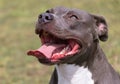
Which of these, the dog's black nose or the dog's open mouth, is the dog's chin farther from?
the dog's black nose

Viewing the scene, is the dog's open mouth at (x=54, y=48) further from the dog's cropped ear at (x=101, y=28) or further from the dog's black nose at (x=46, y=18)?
the dog's cropped ear at (x=101, y=28)

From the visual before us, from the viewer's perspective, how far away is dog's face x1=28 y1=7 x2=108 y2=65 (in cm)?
668

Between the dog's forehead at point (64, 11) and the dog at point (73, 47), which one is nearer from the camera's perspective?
the dog at point (73, 47)

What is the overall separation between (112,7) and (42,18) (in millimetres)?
10607

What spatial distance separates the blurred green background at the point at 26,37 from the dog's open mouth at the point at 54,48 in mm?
3798

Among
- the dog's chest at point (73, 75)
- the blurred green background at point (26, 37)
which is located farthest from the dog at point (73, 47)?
the blurred green background at point (26, 37)

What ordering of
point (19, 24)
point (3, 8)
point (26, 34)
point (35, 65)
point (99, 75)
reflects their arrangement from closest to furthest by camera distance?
point (99, 75), point (35, 65), point (26, 34), point (19, 24), point (3, 8)

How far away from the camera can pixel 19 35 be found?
16500 millimetres

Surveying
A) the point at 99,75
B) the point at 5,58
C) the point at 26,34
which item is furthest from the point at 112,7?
the point at 99,75

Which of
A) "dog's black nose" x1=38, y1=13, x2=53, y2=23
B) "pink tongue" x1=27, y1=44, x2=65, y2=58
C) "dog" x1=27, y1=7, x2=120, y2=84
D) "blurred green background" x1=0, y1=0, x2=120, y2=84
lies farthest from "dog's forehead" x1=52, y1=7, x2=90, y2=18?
"blurred green background" x1=0, y1=0, x2=120, y2=84

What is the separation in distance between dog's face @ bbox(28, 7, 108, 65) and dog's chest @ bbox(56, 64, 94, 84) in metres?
0.16

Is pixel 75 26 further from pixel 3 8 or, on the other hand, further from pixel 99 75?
pixel 3 8

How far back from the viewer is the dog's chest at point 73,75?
22.9 feet

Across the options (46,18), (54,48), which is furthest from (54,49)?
(46,18)
